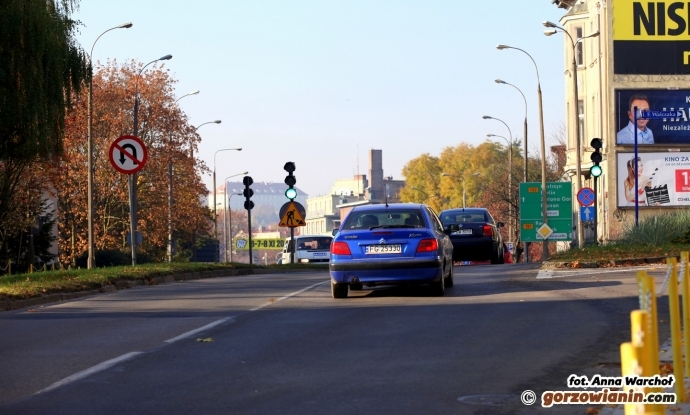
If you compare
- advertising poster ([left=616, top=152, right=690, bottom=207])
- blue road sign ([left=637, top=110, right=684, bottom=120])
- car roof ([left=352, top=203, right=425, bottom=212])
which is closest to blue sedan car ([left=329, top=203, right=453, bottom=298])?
car roof ([left=352, top=203, right=425, bottom=212])

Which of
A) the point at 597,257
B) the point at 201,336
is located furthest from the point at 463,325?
the point at 597,257

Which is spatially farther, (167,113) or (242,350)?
(167,113)

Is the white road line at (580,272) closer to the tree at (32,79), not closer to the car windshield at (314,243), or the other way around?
the tree at (32,79)

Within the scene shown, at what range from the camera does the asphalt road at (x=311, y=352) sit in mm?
7660

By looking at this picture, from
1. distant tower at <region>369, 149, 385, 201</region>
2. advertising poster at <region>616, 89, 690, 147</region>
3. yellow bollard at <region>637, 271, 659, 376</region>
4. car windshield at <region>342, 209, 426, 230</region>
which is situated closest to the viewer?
yellow bollard at <region>637, 271, 659, 376</region>

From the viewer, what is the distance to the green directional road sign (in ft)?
146

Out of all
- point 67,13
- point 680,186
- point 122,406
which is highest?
point 67,13

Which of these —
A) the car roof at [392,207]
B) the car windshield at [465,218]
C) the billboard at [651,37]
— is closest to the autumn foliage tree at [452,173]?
the billboard at [651,37]

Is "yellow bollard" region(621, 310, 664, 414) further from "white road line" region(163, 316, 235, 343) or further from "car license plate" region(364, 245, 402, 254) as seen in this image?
"car license plate" region(364, 245, 402, 254)

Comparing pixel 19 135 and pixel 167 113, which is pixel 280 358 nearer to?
pixel 19 135

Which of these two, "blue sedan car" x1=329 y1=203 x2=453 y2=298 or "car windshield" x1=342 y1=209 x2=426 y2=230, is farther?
"car windshield" x1=342 y1=209 x2=426 y2=230

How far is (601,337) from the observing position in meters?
11.0

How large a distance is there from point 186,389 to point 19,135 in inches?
683

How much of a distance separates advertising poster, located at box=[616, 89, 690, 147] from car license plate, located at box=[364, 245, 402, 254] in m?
33.5
